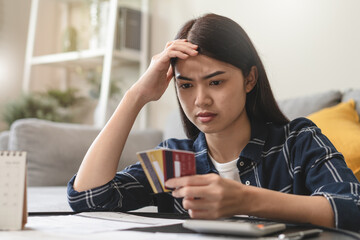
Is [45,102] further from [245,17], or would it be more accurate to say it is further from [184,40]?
[184,40]

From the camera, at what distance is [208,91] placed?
3.40 ft

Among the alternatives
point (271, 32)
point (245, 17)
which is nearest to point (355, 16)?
point (271, 32)

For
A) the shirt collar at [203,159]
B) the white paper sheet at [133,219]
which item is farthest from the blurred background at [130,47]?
the white paper sheet at [133,219]

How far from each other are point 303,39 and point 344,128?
82 centimetres

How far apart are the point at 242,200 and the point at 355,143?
853 mm

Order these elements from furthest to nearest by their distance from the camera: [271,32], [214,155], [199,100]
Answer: [271,32] < [214,155] < [199,100]

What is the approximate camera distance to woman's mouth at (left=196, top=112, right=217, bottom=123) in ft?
3.42

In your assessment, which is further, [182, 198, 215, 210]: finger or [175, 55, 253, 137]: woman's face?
[175, 55, 253, 137]: woman's face

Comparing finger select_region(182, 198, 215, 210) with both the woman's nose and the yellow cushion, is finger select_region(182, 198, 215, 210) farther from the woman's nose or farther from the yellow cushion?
the yellow cushion

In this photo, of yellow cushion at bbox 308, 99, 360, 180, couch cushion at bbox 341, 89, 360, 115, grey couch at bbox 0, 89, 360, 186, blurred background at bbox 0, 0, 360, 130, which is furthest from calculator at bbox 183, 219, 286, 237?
blurred background at bbox 0, 0, 360, 130

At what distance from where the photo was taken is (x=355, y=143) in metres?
1.48

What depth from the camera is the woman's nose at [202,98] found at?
1.02m

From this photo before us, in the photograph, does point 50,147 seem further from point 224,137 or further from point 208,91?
point 208,91

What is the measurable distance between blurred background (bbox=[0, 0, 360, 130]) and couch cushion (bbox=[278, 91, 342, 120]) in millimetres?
287
